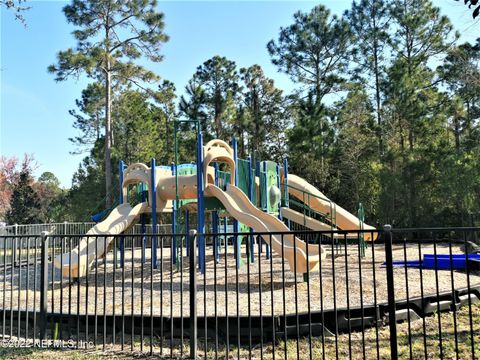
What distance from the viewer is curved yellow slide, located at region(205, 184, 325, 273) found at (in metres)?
8.13

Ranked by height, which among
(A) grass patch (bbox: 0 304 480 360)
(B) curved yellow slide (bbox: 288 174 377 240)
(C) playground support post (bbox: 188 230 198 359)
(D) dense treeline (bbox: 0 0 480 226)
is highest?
(D) dense treeline (bbox: 0 0 480 226)

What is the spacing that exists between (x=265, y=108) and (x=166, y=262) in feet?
68.5

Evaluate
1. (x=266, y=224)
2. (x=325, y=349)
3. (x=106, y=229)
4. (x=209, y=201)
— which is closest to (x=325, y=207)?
(x=209, y=201)

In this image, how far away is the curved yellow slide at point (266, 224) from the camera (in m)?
8.13

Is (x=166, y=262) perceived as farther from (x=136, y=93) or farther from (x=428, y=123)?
(x=136, y=93)

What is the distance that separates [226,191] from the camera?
10.9m

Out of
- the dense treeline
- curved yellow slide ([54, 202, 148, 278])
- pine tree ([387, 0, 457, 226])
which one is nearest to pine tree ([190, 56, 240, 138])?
the dense treeline

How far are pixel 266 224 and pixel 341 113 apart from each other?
18.4 metres

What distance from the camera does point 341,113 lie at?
86.2ft

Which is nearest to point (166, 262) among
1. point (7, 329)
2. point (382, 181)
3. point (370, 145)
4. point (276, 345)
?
point (7, 329)

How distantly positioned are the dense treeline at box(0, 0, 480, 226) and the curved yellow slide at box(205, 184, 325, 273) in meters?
12.9

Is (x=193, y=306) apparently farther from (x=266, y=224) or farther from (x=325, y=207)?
(x=325, y=207)

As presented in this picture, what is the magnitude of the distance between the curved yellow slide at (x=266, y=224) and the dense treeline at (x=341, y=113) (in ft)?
42.4

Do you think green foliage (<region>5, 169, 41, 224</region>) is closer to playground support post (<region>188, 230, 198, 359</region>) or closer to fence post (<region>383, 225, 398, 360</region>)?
playground support post (<region>188, 230, 198, 359</region>)
